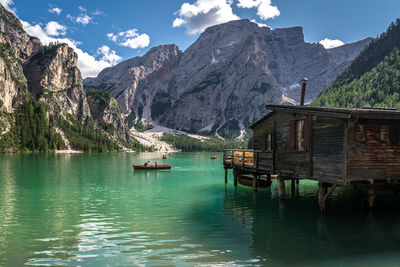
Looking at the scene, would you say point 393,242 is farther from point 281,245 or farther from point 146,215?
point 146,215

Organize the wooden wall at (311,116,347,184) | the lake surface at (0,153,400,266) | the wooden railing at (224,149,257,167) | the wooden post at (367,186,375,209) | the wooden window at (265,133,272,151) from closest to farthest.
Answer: the lake surface at (0,153,400,266) < the wooden wall at (311,116,347,184) < the wooden post at (367,186,375,209) < the wooden window at (265,133,272,151) < the wooden railing at (224,149,257,167)

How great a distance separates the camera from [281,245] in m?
17.4

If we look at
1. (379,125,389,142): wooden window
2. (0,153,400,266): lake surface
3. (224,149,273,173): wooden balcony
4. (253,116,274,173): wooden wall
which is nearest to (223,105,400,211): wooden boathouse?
(379,125,389,142): wooden window

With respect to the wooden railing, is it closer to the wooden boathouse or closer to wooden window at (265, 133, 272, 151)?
wooden window at (265, 133, 272, 151)

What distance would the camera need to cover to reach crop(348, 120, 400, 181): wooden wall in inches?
848

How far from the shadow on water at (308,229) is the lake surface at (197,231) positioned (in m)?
0.05

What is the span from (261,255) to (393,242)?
7.97 meters

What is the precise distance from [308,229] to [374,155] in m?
6.98

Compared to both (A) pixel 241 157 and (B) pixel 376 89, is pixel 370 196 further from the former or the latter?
(B) pixel 376 89

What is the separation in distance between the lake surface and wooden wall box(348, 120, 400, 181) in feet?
11.3

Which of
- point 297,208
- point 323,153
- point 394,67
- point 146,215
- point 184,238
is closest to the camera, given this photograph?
point 184,238

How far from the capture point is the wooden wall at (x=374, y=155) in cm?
2155

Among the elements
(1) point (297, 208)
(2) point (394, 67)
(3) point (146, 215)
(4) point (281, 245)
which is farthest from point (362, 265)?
(2) point (394, 67)

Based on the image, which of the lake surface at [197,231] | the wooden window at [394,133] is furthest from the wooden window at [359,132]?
the lake surface at [197,231]
